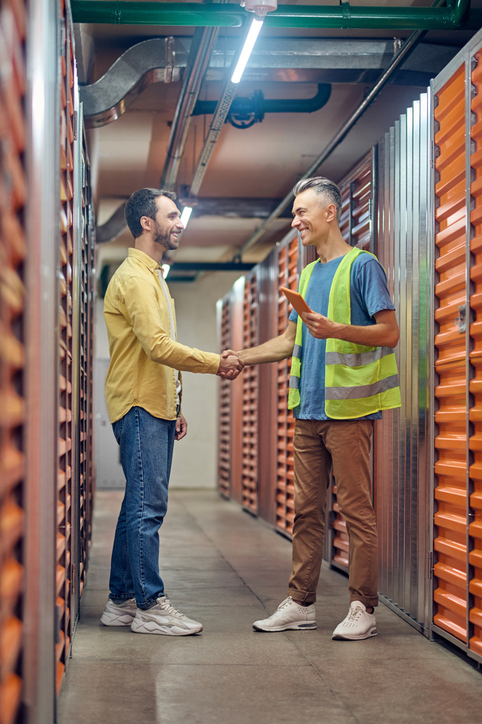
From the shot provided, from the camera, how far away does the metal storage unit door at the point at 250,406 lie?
8406mm

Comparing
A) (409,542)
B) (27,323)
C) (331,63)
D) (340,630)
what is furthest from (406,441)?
(331,63)

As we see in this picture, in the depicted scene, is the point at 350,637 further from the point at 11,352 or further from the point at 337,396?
the point at 11,352

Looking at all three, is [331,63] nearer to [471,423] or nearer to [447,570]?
[471,423]

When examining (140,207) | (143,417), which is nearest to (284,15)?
(140,207)

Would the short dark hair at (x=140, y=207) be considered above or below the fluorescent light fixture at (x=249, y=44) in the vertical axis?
below

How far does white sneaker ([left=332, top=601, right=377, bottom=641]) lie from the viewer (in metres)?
3.27

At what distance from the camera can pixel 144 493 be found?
3.32m

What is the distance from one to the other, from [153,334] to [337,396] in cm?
87

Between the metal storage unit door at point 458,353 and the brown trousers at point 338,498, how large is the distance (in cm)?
30

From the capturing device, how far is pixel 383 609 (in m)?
3.89

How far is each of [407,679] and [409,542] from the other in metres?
0.92

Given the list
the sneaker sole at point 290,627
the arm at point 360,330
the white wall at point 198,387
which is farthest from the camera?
the white wall at point 198,387

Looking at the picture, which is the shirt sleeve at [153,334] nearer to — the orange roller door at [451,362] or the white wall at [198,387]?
the orange roller door at [451,362]

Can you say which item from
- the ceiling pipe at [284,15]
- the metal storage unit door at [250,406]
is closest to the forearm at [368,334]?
the ceiling pipe at [284,15]
